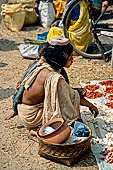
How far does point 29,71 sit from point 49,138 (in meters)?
0.97

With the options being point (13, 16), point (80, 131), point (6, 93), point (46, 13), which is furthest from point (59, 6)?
point (80, 131)

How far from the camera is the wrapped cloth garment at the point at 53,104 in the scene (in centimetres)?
448

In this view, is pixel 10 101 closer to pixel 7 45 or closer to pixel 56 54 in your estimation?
pixel 56 54

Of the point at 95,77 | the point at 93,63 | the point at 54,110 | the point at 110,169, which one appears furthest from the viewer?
the point at 93,63

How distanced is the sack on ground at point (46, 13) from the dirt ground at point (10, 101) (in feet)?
1.37

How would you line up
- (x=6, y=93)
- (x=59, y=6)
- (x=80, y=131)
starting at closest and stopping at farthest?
(x=80, y=131), (x=6, y=93), (x=59, y=6)

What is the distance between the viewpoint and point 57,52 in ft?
14.7

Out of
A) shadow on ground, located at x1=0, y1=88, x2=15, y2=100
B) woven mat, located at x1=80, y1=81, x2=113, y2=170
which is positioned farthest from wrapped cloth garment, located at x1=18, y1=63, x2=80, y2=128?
shadow on ground, located at x1=0, y1=88, x2=15, y2=100

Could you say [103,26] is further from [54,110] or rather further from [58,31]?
[54,110]

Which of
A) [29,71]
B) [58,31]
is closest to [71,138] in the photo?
[29,71]

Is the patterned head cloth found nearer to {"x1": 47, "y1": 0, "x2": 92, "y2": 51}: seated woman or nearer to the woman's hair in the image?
the woman's hair

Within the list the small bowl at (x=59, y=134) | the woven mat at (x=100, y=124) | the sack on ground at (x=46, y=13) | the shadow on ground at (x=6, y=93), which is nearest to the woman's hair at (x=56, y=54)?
the small bowl at (x=59, y=134)

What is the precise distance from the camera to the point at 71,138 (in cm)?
432

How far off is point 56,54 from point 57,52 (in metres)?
0.03
